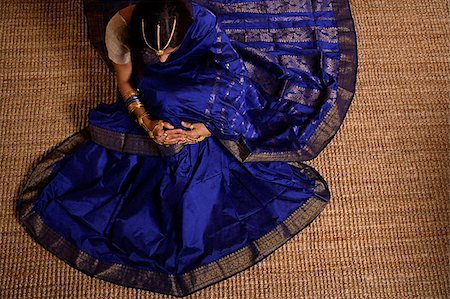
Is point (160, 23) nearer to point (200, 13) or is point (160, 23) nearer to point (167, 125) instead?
point (200, 13)

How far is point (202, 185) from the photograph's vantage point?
123cm

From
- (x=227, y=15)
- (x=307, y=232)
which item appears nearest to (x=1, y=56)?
(x=227, y=15)

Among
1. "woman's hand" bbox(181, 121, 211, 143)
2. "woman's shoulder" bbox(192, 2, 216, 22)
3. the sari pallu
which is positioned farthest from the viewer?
the sari pallu

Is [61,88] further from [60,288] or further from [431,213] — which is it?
[431,213]

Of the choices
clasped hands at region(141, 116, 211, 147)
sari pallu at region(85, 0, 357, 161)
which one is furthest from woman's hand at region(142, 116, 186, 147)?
sari pallu at region(85, 0, 357, 161)

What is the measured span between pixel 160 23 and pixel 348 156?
72 cm

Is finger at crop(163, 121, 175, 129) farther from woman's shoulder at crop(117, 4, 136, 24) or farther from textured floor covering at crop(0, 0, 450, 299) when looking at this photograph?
textured floor covering at crop(0, 0, 450, 299)

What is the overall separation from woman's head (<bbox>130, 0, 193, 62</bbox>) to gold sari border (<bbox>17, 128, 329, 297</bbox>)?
0.54m

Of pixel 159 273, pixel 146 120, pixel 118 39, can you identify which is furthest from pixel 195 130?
pixel 159 273

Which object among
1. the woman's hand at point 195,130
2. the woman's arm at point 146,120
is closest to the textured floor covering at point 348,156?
the woman's arm at point 146,120

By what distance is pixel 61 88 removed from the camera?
1465 millimetres

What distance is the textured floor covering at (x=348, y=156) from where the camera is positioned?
4.22ft

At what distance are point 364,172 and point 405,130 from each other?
0.17 m

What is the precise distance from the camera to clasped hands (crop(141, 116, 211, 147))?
1.12m
